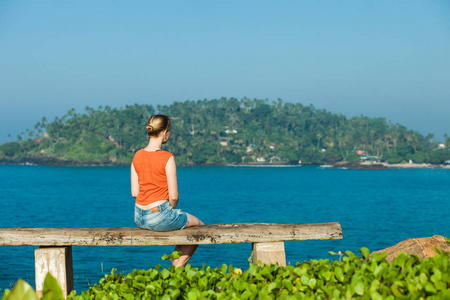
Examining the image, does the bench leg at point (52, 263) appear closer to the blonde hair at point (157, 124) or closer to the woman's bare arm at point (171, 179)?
the woman's bare arm at point (171, 179)

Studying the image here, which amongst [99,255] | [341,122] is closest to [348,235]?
[99,255]

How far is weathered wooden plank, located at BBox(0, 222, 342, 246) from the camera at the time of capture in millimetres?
4445

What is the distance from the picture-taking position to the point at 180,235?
4477 mm

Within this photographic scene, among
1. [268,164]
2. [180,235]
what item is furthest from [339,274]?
[268,164]

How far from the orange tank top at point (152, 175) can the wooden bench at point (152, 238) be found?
0.40 metres

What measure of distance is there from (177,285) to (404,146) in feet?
564

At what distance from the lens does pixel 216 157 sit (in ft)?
527

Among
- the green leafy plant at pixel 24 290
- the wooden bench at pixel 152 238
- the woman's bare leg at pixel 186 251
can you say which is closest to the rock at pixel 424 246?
the wooden bench at pixel 152 238

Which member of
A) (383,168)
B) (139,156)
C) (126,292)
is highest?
(139,156)

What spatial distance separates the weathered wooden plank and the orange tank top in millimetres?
431

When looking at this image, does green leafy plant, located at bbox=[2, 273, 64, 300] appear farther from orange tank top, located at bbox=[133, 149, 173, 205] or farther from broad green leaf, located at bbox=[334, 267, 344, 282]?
orange tank top, located at bbox=[133, 149, 173, 205]

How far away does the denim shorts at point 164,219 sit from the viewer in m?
4.70

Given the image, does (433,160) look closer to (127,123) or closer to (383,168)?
(383,168)

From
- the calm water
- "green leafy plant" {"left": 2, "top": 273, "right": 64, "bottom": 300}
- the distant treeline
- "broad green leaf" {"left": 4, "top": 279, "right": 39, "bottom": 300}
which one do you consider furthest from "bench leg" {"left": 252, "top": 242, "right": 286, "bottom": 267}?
the distant treeline
